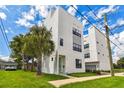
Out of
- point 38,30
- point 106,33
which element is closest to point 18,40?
point 38,30

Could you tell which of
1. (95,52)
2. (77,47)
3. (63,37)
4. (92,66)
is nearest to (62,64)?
(63,37)

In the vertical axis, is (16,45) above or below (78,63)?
above

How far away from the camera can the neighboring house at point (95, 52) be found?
119 feet

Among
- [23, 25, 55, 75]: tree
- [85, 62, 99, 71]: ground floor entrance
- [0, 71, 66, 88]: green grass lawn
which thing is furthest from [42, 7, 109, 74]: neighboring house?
[85, 62, 99, 71]: ground floor entrance

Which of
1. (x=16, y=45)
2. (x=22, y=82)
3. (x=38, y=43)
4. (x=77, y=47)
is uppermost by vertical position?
(x=16, y=45)

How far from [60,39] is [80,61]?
554 cm

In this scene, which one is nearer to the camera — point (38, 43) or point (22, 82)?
point (22, 82)

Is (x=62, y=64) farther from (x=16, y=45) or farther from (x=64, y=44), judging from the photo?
(x=16, y=45)

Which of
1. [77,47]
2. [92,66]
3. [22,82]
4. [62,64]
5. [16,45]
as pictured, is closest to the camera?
[22,82]

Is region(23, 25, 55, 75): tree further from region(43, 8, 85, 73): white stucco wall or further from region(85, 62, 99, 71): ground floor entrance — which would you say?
region(85, 62, 99, 71): ground floor entrance

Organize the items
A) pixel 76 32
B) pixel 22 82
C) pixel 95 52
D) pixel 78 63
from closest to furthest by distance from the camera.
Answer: pixel 22 82 → pixel 78 63 → pixel 76 32 → pixel 95 52

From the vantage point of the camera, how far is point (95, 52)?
36031mm

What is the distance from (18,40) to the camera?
1072 inches
